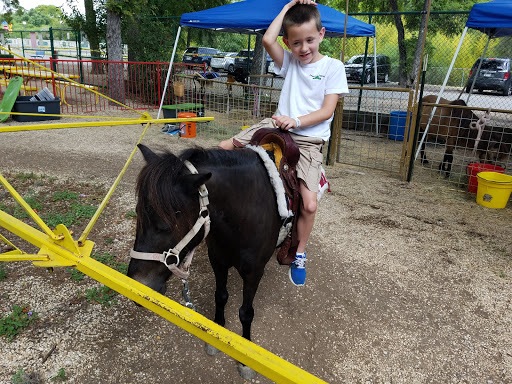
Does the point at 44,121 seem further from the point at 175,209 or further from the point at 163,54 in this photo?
the point at 175,209

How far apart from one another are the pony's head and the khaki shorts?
0.95 metres

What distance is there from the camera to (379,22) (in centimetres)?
1590

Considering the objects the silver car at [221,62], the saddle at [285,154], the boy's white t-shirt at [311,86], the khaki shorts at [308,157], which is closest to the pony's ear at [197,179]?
the saddle at [285,154]

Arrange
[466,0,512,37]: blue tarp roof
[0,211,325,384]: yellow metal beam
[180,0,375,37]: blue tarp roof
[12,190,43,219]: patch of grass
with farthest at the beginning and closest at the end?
[180,0,375,37]: blue tarp roof → [466,0,512,37]: blue tarp roof → [12,190,43,219]: patch of grass → [0,211,325,384]: yellow metal beam

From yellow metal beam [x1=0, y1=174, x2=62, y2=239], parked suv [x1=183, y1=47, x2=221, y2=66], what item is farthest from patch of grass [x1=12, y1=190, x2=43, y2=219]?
parked suv [x1=183, y1=47, x2=221, y2=66]

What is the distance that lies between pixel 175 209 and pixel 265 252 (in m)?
0.80

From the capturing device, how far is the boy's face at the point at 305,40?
217 centimetres

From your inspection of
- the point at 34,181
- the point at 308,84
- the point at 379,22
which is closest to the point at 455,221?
the point at 308,84

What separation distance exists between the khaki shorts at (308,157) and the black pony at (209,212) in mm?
370

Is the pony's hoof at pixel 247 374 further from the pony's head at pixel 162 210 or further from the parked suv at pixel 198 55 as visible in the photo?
the parked suv at pixel 198 55

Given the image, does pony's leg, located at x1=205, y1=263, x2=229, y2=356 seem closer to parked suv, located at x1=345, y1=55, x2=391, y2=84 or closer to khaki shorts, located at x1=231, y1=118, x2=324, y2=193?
khaki shorts, located at x1=231, y1=118, x2=324, y2=193

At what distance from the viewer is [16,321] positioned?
260 cm

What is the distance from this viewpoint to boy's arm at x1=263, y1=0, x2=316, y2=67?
7.57 ft

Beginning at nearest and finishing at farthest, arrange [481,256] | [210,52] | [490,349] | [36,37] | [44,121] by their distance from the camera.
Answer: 1. [490,349]
2. [481,256]
3. [44,121]
4. [210,52]
5. [36,37]
